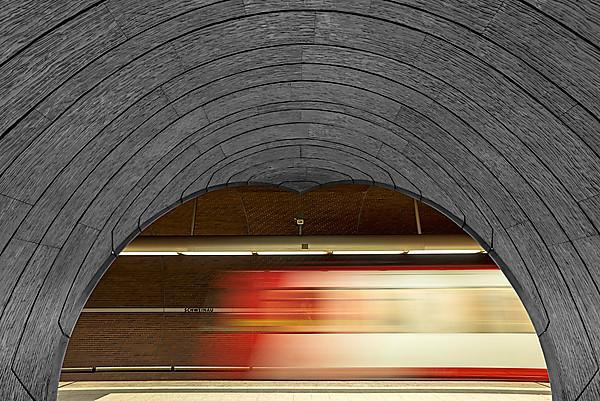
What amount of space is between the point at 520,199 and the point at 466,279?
7.87 meters

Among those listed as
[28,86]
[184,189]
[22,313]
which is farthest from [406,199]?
[28,86]

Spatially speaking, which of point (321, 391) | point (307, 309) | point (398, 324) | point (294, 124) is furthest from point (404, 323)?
point (294, 124)

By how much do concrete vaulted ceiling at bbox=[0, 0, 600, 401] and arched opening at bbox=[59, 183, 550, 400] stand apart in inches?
122

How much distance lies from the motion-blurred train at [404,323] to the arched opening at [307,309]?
0.07 feet

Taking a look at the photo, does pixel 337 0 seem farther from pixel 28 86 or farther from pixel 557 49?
pixel 28 86

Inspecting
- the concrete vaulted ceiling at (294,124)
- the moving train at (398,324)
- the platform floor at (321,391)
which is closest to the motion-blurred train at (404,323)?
the moving train at (398,324)

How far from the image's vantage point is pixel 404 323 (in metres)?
11.4

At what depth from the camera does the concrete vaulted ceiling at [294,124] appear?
2748 millimetres

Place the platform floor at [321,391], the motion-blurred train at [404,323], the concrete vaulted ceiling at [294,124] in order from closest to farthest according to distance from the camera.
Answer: the concrete vaulted ceiling at [294,124]
the platform floor at [321,391]
the motion-blurred train at [404,323]

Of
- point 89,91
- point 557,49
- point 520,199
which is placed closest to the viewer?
point 557,49

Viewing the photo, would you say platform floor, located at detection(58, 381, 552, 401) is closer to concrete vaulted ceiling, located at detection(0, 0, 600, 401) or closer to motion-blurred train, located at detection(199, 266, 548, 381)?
motion-blurred train, located at detection(199, 266, 548, 381)

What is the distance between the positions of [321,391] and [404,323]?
2164 millimetres

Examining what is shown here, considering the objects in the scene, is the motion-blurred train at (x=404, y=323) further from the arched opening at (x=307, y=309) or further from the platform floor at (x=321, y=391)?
the platform floor at (x=321, y=391)

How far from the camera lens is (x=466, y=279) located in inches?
453
